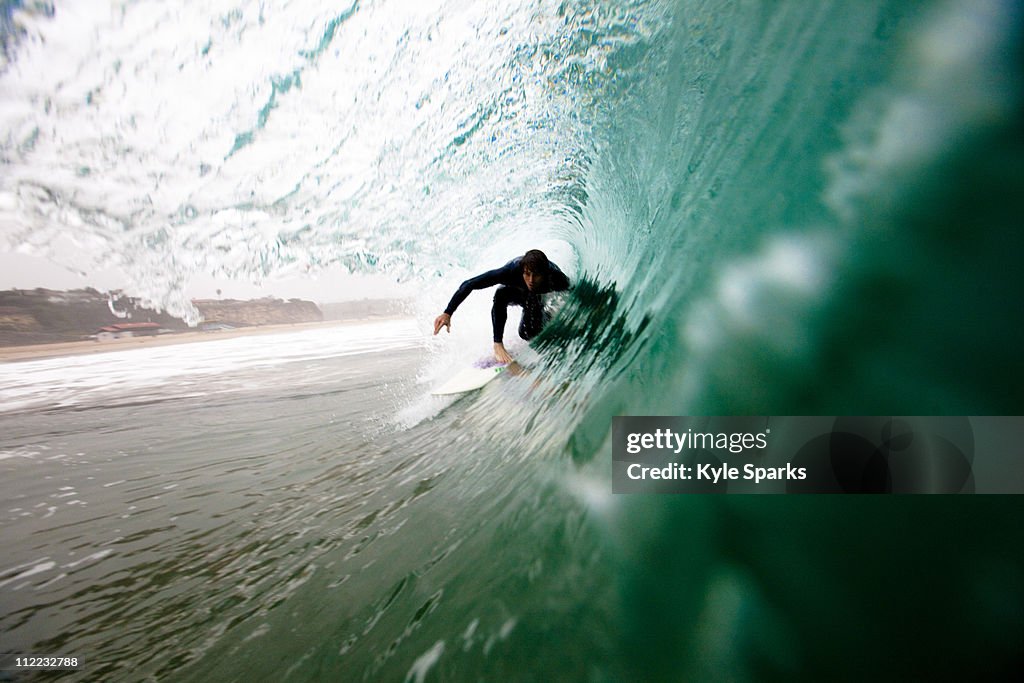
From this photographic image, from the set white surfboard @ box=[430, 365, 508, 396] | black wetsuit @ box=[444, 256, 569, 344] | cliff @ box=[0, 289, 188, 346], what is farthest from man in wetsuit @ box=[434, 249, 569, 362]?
cliff @ box=[0, 289, 188, 346]

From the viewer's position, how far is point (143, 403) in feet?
20.2

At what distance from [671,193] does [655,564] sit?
1.55 metres

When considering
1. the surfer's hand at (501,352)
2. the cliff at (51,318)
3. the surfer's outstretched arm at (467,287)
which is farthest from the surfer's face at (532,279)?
the cliff at (51,318)

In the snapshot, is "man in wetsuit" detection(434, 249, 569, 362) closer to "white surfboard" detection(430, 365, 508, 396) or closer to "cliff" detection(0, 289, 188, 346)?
"white surfboard" detection(430, 365, 508, 396)

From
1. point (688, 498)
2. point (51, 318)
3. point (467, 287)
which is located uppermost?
point (51, 318)

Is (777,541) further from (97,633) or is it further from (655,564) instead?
(97,633)

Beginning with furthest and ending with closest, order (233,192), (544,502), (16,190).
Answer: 1. (16,190)
2. (233,192)
3. (544,502)

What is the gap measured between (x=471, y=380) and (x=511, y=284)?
0.86 m

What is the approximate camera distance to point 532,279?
2941mm

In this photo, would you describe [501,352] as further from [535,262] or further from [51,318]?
[51,318]

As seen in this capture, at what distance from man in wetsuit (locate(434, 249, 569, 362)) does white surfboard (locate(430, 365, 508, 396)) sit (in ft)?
0.88

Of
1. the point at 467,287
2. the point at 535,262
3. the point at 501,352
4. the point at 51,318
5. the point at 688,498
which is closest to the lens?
the point at 688,498

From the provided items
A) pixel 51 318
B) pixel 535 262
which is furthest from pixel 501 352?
pixel 51 318

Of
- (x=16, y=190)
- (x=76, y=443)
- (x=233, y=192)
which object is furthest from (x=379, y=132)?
(x=16, y=190)
